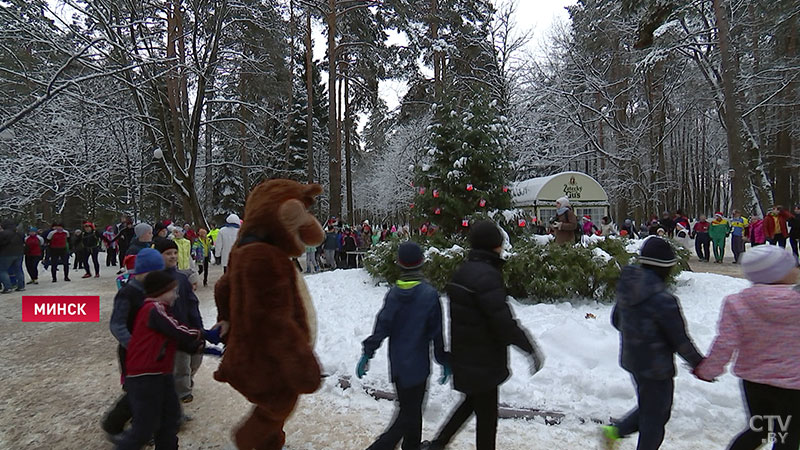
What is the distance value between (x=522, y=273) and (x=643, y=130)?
20754 millimetres

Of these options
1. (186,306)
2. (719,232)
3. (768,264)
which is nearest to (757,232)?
(719,232)

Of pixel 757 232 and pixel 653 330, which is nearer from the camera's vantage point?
pixel 653 330

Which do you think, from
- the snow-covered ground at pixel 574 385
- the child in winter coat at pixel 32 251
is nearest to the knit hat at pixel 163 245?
the snow-covered ground at pixel 574 385

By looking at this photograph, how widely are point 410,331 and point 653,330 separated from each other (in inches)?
62.4

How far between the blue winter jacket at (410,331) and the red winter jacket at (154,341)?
130cm

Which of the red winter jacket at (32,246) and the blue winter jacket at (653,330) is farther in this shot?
the red winter jacket at (32,246)

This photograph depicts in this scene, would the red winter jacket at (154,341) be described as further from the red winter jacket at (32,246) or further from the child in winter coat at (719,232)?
the child in winter coat at (719,232)

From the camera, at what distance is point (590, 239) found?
905 centimetres

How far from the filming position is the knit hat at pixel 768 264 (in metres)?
2.83

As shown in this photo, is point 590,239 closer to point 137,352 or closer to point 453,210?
point 453,210

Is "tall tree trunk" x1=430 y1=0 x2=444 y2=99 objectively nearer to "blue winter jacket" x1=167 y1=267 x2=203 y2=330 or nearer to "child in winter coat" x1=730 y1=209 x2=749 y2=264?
"child in winter coat" x1=730 y1=209 x2=749 y2=264

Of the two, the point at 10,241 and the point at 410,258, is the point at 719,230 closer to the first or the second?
the point at 410,258

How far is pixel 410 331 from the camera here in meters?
3.32

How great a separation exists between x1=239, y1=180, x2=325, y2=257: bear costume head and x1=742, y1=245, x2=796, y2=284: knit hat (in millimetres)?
2762
